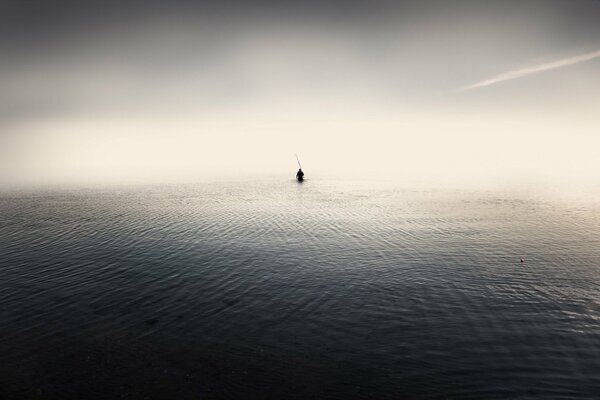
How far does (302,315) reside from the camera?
20.3m

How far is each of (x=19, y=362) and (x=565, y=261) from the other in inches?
1669

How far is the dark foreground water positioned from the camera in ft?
46.0

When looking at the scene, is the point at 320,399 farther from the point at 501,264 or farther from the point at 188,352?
the point at 501,264

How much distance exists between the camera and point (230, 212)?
62.9m

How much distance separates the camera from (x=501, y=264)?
29750 mm

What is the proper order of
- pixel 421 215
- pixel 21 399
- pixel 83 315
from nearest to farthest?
pixel 21 399, pixel 83 315, pixel 421 215

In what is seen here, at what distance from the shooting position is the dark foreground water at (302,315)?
14.0 metres

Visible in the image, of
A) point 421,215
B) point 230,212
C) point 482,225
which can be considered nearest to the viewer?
point 482,225

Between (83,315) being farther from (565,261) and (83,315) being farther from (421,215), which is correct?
(421,215)

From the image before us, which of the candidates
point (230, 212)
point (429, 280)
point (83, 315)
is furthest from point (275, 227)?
point (83, 315)

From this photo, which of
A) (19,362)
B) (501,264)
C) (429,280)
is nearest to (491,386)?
(429,280)

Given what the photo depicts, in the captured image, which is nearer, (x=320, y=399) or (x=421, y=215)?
(x=320, y=399)

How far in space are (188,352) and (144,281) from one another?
12779 mm

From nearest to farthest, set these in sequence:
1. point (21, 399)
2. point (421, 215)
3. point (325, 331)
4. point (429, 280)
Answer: point (21, 399)
point (325, 331)
point (429, 280)
point (421, 215)
